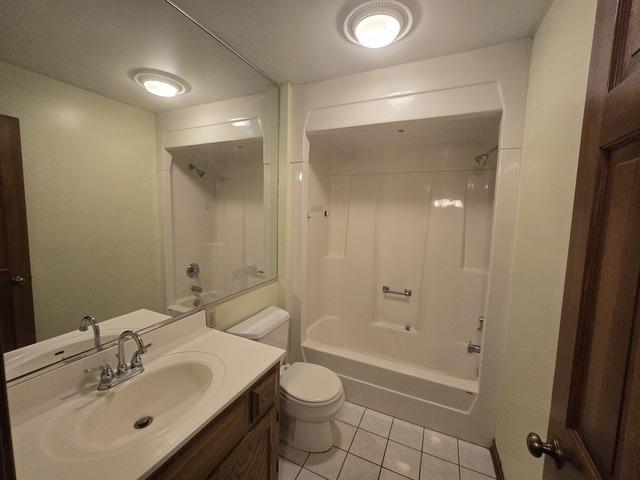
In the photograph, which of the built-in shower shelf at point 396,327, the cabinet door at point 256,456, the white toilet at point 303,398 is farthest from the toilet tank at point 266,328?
the built-in shower shelf at point 396,327

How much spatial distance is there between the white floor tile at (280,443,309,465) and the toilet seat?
1.21 feet

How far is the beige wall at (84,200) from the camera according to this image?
2.81 feet

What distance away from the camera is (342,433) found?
1.69 metres

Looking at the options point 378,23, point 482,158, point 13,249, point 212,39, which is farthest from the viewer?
point 482,158

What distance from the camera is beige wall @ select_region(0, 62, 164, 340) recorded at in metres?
0.86

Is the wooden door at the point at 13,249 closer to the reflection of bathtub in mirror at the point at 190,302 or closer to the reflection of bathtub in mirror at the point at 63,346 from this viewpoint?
the reflection of bathtub in mirror at the point at 63,346

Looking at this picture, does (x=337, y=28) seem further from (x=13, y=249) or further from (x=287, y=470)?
(x=287, y=470)

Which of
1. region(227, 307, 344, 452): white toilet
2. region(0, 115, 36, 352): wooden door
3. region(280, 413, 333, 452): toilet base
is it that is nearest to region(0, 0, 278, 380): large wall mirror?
region(0, 115, 36, 352): wooden door

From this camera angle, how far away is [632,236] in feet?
1.38

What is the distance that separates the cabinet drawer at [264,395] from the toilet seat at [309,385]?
339 millimetres

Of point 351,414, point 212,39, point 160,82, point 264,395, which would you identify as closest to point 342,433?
point 351,414

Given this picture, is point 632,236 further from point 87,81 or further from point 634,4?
point 87,81

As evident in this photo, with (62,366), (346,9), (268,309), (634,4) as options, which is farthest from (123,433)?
(346,9)

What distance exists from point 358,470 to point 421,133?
224 cm
